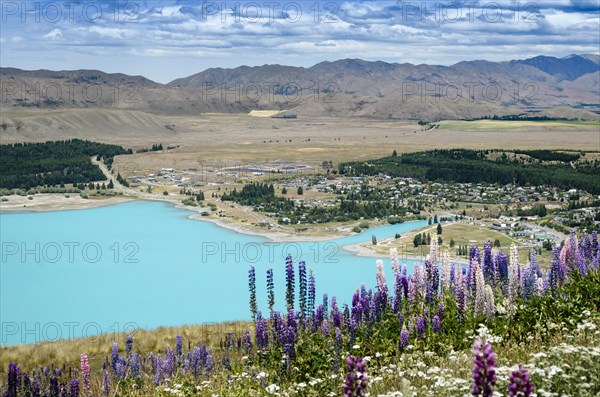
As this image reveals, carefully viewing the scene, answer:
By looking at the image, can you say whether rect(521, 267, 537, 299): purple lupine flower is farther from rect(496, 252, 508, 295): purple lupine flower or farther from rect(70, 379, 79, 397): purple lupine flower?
rect(70, 379, 79, 397): purple lupine flower

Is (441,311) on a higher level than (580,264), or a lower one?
lower

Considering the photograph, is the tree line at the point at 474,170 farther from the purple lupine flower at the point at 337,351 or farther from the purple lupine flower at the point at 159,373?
the purple lupine flower at the point at 337,351

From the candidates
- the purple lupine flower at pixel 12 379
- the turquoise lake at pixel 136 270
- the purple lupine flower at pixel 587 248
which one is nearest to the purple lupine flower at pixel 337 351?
the purple lupine flower at pixel 12 379

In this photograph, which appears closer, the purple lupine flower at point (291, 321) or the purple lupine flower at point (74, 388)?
the purple lupine flower at point (74, 388)

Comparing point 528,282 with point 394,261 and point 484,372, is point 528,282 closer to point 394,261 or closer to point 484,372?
point 394,261

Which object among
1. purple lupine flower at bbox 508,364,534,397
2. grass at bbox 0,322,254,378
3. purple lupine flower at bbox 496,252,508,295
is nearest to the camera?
purple lupine flower at bbox 508,364,534,397

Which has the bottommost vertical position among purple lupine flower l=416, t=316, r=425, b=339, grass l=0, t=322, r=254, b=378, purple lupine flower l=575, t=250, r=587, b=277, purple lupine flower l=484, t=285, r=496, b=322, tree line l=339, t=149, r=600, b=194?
tree line l=339, t=149, r=600, b=194

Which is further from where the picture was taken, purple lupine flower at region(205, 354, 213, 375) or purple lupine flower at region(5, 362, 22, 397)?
purple lupine flower at region(205, 354, 213, 375)

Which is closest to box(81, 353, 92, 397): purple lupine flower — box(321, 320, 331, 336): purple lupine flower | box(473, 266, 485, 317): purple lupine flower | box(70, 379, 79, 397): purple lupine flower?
box(70, 379, 79, 397): purple lupine flower

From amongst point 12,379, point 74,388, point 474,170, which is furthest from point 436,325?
point 474,170
